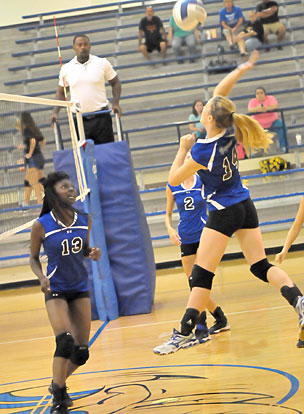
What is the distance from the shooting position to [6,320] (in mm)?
8211

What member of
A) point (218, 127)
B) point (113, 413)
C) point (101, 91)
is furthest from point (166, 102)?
point (113, 413)

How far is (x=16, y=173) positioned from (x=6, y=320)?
2919 millimetres

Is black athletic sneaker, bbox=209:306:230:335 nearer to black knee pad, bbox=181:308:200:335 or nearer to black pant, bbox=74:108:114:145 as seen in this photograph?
black knee pad, bbox=181:308:200:335

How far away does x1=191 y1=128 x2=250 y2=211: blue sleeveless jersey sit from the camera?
467 centimetres

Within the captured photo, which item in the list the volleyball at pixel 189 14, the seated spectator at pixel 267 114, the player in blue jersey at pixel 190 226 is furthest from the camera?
the seated spectator at pixel 267 114

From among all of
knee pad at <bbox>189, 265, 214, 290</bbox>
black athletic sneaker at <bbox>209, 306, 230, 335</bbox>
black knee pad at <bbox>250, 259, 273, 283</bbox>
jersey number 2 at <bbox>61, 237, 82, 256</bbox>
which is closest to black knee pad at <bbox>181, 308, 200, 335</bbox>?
knee pad at <bbox>189, 265, 214, 290</bbox>

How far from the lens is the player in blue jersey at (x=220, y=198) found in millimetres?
4641

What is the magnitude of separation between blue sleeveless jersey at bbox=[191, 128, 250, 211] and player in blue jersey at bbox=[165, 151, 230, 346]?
3.77 feet

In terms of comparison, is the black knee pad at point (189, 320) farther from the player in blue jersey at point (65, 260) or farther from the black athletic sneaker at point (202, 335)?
the black athletic sneaker at point (202, 335)

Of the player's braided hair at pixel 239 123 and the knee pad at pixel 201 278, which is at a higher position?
the player's braided hair at pixel 239 123

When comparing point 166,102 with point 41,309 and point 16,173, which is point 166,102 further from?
point 16,173

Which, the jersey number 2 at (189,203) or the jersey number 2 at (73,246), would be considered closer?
the jersey number 2 at (73,246)

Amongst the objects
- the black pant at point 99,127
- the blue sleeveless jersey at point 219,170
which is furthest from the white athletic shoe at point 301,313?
the black pant at point 99,127

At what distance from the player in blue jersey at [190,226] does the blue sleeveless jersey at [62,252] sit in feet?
5.04
